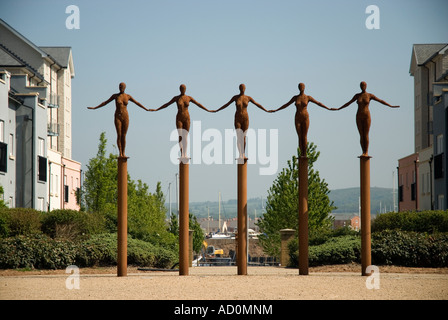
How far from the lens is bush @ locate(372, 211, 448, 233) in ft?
82.0

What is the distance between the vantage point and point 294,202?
121ft

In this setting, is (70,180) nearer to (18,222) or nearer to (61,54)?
(61,54)

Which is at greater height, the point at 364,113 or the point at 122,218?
the point at 364,113

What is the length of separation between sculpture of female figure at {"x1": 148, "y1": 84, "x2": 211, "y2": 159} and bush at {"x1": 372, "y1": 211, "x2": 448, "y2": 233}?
9.70m

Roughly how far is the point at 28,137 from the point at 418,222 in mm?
24550

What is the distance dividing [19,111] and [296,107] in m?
26.4

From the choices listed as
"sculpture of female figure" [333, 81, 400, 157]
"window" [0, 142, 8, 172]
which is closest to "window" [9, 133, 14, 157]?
"window" [0, 142, 8, 172]

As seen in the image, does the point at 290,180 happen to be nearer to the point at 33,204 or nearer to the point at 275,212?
the point at 275,212

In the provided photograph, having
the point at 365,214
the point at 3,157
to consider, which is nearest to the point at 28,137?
the point at 3,157

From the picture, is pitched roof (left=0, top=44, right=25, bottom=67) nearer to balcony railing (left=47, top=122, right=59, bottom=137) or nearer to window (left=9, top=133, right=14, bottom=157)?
window (left=9, top=133, right=14, bottom=157)

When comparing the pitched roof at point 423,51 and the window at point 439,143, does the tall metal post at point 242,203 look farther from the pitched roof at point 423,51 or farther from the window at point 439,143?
the pitched roof at point 423,51

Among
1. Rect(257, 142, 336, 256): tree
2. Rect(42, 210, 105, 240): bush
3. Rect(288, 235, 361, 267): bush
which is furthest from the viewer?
Rect(257, 142, 336, 256): tree

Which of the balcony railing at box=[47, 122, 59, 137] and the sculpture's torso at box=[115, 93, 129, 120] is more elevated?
the balcony railing at box=[47, 122, 59, 137]

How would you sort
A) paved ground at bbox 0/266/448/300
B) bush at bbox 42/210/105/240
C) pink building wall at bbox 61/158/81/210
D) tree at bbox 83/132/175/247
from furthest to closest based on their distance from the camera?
pink building wall at bbox 61/158/81/210, tree at bbox 83/132/175/247, bush at bbox 42/210/105/240, paved ground at bbox 0/266/448/300
